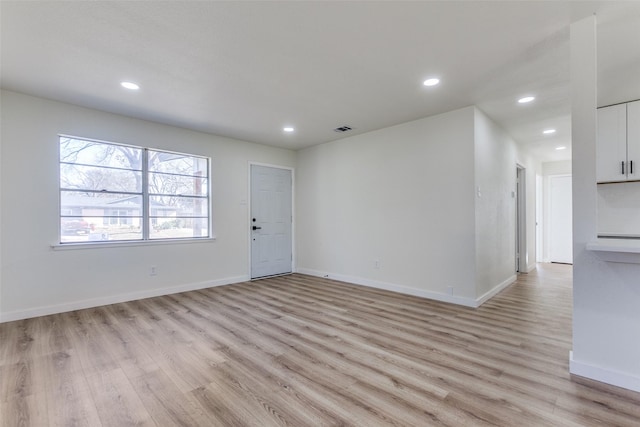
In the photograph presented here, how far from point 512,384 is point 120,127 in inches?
206

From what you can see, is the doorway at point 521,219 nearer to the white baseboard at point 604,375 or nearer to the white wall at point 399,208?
the white wall at point 399,208

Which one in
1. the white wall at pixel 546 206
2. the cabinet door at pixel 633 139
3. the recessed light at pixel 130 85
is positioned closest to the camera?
the recessed light at pixel 130 85

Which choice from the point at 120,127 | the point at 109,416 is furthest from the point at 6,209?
the point at 109,416

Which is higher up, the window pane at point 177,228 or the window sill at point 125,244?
the window pane at point 177,228

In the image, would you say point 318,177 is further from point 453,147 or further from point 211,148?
point 453,147

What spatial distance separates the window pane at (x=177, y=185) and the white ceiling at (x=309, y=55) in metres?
0.97

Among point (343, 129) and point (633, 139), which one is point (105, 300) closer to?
point (343, 129)

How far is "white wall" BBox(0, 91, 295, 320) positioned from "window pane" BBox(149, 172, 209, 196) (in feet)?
0.71

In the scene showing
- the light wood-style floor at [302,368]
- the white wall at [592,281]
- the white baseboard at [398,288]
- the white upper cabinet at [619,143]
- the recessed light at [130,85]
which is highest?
the recessed light at [130,85]

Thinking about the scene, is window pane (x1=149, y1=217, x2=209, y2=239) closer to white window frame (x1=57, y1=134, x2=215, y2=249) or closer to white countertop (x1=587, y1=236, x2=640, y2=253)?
white window frame (x1=57, y1=134, x2=215, y2=249)

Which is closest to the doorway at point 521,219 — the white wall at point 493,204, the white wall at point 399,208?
the white wall at point 493,204

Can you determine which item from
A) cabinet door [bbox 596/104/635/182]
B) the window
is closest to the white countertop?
cabinet door [bbox 596/104/635/182]

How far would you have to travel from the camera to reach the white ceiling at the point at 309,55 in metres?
2.03

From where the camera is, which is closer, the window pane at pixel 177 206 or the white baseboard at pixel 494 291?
the white baseboard at pixel 494 291
